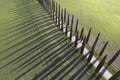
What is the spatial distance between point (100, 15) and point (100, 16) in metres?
0.21

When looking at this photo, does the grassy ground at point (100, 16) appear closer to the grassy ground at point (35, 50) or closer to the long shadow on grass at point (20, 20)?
the grassy ground at point (35, 50)

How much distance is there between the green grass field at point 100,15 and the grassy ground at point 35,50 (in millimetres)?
3321

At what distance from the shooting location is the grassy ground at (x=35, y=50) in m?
9.00

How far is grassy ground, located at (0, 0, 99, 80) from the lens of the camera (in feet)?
29.5

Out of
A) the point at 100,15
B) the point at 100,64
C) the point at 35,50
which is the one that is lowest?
the point at 100,15

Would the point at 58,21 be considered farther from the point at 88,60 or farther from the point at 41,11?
the point at 88,60

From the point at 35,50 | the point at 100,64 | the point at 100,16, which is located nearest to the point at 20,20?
the point at 35,50

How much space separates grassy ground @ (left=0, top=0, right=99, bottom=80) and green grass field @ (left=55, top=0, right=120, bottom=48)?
3321 mm

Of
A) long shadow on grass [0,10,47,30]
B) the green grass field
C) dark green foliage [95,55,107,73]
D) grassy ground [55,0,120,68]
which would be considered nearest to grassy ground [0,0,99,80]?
long shadow on grass [0,10,47,30]

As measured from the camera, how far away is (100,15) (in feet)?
53.1

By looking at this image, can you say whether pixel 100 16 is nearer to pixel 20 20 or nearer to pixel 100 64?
pixel 20 20

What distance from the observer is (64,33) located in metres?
12.4

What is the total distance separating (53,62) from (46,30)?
3.83 m

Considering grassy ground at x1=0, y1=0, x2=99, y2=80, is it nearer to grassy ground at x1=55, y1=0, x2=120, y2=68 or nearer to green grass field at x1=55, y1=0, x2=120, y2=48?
grassy ground at x1=55, y1=0, x2=120, y2=68
